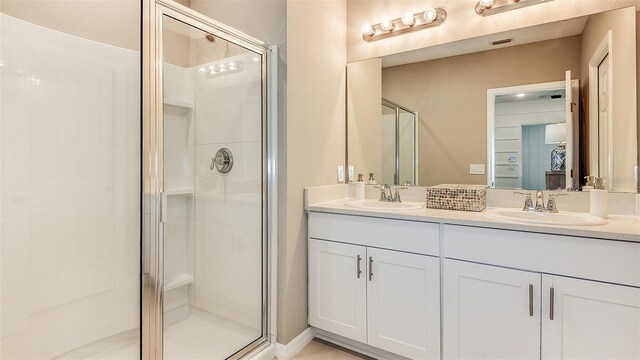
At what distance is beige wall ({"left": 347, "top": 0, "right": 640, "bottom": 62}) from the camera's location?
1800 millimetres

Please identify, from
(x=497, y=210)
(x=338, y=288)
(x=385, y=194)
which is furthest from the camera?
(x=385, y=194)

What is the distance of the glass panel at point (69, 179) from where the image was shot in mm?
1600

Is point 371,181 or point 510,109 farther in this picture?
point 371,181

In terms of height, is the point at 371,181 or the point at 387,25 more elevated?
the point at 387,25

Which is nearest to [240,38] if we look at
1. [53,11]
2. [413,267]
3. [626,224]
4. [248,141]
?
[248,141]

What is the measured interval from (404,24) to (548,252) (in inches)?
66.9

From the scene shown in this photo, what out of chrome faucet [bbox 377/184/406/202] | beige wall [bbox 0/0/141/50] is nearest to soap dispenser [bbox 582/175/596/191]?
chrome faucet [bbox 377/184/406/202]

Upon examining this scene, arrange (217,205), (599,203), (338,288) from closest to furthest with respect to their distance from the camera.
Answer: (599,203) < (338,288) < (217,205)

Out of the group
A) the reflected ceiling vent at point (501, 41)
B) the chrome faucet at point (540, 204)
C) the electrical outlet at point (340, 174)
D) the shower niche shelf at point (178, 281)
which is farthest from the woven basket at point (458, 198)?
the shower niche shelf at point (178, 281)

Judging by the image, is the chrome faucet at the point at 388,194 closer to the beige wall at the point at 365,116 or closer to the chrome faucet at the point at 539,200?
the beige wall at the point at 365,116

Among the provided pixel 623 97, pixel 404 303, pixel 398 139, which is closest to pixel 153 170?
pixel 404 303

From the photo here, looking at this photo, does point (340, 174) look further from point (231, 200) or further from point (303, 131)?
point (231, 200)

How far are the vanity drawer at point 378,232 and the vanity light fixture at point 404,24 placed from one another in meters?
1.39

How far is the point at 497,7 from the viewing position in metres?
1.97
